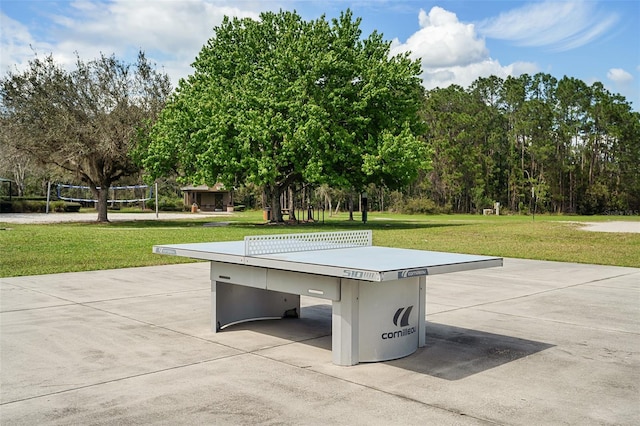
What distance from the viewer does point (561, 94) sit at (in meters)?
73.3

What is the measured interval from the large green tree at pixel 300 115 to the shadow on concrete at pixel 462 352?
23.1 metres

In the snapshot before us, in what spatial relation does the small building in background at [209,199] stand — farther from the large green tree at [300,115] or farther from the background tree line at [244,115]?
the large green tree at [300,115]

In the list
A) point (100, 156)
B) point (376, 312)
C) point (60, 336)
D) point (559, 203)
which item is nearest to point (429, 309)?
point (376, 312)

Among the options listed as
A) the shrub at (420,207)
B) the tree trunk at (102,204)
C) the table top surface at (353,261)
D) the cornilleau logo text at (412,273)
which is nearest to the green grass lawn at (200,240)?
the table top surface at (353,261)

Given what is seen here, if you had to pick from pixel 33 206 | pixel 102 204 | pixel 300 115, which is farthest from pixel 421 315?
pixel 33 206

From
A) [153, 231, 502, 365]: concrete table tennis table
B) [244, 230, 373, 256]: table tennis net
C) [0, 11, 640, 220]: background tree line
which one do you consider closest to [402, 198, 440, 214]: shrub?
[0, 11, 640, 220]: background tree line

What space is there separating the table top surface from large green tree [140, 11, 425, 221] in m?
23.0

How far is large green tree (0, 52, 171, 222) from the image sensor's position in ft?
103

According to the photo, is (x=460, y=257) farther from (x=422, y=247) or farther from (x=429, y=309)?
(x=422, y=247)

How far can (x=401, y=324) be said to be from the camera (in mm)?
6156

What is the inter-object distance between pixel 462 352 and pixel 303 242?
7.54 ft

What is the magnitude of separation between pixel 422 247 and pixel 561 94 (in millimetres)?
61423

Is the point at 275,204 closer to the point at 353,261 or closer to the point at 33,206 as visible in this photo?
the point at 33,206

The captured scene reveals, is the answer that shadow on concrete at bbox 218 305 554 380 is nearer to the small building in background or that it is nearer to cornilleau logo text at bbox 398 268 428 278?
cornilleau logo text at bbox 398 268 428 278
